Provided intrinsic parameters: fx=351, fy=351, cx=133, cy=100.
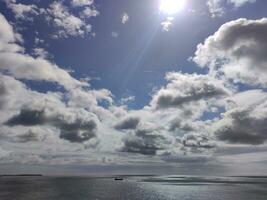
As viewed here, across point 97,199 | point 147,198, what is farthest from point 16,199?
point 147,198

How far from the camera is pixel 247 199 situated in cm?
11656

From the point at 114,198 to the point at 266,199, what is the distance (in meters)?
50.1

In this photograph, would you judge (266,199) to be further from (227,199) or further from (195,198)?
(195,198)

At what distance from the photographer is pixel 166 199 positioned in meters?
118

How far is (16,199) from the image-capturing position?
114625 millimetres

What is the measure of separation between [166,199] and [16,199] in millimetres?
49534

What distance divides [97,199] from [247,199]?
1955 inches

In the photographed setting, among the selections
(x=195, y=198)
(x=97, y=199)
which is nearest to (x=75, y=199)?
(x=97, y=199)

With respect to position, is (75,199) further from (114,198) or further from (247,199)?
(247,199)

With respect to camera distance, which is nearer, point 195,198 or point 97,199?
point 97,199

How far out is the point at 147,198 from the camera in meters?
121

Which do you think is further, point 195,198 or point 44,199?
point 195,198

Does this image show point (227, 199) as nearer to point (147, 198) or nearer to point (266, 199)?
point (266, 199)

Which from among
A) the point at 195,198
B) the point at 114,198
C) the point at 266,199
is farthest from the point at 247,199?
the point at 114,198
